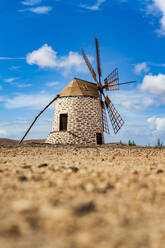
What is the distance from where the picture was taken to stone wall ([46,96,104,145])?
19656mm

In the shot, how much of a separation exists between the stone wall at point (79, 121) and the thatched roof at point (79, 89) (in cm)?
38

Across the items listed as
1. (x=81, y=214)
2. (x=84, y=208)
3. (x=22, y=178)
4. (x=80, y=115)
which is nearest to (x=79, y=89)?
(x=80, y=115)

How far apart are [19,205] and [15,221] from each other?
0.97ft

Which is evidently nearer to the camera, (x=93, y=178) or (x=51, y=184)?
(x=51, y=184)

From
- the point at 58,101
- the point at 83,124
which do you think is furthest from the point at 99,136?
the point at 58,101

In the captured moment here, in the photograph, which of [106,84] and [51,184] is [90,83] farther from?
[51,184]

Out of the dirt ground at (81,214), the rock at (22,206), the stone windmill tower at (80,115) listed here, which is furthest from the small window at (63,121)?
the rock at (22,206)

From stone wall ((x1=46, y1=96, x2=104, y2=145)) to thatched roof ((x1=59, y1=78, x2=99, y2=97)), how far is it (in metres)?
0.38

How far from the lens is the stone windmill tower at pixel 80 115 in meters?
19.8

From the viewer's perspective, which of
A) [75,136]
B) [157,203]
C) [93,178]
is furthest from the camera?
[75,136]

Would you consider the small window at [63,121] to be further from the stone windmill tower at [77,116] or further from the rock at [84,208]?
the rock at [84,208]

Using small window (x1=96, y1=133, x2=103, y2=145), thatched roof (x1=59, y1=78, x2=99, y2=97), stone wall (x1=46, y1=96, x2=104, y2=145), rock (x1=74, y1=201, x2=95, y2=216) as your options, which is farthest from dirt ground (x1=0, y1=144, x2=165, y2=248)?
thatched roof (x1=59, y1=78, x2=99, y2=97)

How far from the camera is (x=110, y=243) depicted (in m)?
1.77

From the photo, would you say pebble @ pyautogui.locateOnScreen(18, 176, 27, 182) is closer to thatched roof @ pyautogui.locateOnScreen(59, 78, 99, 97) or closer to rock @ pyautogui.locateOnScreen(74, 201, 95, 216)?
rock @ pyautogui.locateOnScreen(74, 201, 95, 216)
